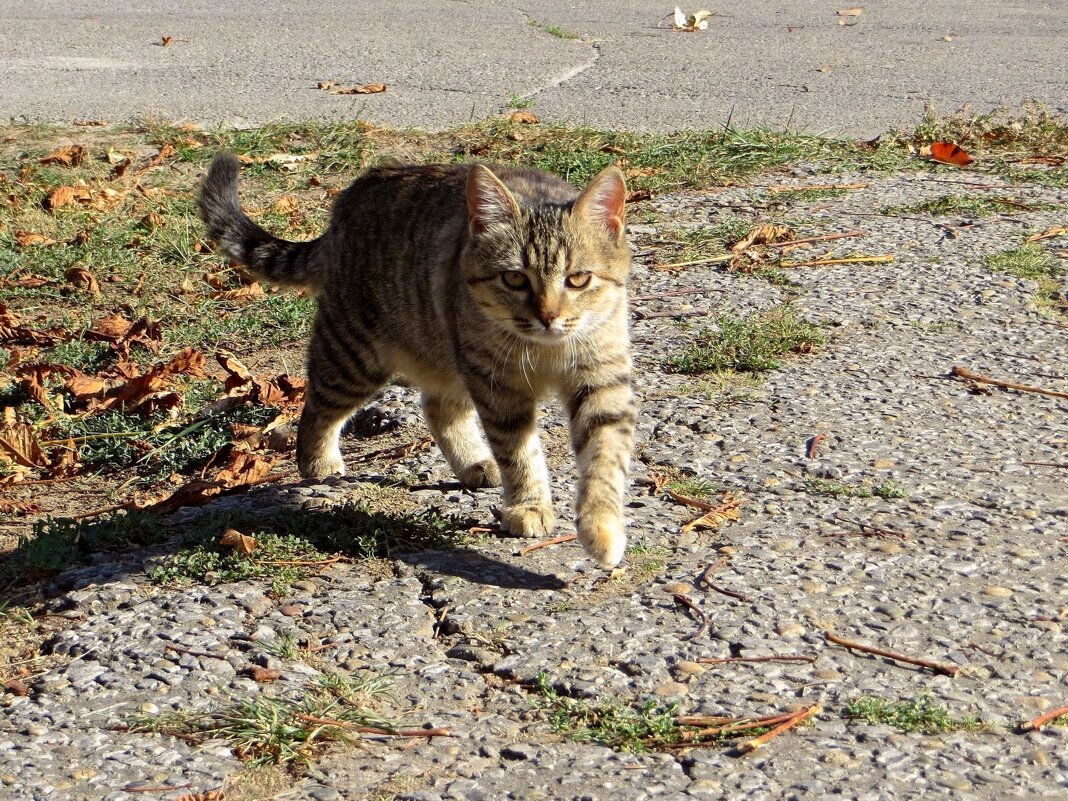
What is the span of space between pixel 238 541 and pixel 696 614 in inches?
→ 55.0

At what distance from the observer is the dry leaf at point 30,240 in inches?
282

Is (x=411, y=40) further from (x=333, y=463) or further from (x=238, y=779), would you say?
(x=238, y=779)

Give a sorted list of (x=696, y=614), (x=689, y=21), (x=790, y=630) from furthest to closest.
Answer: (x=689, y=21)
(x=696, y=614)
(x=790, y=630)

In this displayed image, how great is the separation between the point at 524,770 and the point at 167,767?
0.79m

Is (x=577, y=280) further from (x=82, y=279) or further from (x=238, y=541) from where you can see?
(x=82, y=279)

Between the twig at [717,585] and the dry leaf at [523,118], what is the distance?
568 cm

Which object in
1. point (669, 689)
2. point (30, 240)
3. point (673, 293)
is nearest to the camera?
point (669, 689)

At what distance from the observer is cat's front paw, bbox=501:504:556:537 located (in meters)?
4.06

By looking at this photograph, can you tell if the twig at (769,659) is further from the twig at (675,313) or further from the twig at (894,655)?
the twig at (675,313)

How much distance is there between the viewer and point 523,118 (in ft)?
29.5

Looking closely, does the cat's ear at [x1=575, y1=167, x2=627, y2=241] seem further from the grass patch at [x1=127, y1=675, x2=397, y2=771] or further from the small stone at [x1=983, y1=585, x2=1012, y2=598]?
the grass patch at [x1=127, y1=675, x2=397, y2=771]

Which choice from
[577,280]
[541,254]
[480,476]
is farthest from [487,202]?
[480,476]

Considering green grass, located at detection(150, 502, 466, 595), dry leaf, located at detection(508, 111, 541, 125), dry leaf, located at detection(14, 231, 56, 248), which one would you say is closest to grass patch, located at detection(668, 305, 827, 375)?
green grass, located at detection(150, 502, 466, 595)

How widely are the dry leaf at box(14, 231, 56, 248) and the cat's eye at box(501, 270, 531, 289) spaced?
13.0 ft
